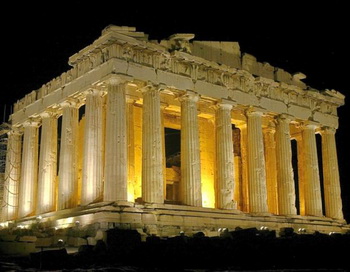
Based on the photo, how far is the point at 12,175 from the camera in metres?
39.0

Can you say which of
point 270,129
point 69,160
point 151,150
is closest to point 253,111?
point 270,129

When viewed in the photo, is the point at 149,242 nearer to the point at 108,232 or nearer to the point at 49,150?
the point at 108,232

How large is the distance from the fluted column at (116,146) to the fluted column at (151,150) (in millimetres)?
1330

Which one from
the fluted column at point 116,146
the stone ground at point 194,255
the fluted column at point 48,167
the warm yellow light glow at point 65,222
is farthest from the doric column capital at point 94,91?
the stone ground at point 194,255

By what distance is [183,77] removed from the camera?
33.2 m

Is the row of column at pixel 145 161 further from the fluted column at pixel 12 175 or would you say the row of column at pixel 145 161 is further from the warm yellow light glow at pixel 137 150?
the warm yellow light glow at pixel 137 150

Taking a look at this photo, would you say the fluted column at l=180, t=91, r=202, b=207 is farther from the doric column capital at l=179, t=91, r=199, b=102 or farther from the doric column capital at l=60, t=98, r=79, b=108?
the doric column capital at l=60, t=98, r=79, b=108

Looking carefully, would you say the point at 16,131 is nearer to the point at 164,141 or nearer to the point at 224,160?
the point at 164,141

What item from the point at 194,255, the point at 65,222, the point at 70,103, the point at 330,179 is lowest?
the point at 194,255

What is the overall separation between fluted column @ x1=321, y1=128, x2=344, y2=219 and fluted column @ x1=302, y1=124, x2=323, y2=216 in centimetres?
161

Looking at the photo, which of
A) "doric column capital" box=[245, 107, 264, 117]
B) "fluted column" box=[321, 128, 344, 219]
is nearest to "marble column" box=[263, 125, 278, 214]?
"fluted column" box=[321, 128, 344, 219]

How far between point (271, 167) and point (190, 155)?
10.1m

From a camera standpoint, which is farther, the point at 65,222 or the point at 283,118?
the point at 283,118

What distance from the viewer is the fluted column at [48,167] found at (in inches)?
1352
